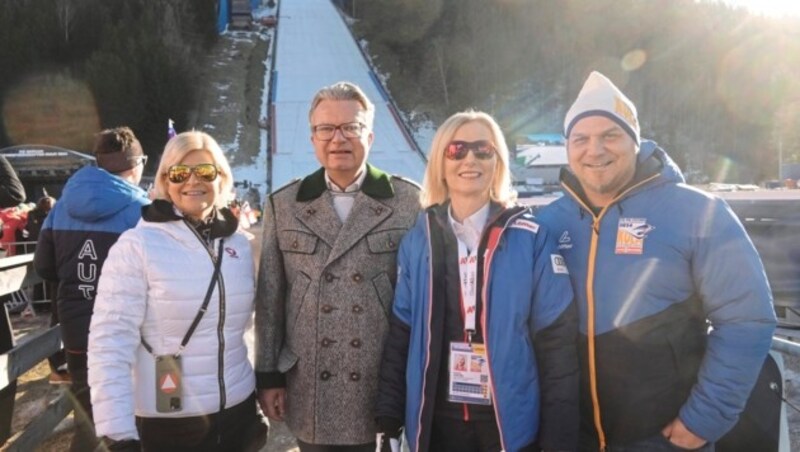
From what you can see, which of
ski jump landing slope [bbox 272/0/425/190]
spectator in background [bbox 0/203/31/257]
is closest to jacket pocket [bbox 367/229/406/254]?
spectator in background [bbox 0/203/31/257]

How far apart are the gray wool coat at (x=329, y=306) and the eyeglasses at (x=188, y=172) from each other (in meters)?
0.32

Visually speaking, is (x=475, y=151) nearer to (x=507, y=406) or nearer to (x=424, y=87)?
(x=507, y=406)

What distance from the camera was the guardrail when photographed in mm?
3094

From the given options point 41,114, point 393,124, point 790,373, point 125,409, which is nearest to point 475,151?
point 125,409

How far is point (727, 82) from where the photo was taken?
3528 centimetres

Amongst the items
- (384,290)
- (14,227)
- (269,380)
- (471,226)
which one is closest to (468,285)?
(471,226)

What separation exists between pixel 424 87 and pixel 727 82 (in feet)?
58.3

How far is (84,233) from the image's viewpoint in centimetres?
312

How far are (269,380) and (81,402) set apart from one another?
62.7 inches

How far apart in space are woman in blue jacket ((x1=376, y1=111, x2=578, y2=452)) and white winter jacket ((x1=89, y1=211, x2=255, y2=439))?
58cm

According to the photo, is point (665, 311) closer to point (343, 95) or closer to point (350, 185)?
point (350, 185)

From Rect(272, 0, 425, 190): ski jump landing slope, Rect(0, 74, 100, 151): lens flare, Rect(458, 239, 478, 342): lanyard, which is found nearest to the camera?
Rect(458, 239, 478, 342): lanyard

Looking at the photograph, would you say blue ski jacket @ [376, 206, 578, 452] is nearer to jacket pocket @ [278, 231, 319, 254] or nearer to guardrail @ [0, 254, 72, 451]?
jacket pocket @ [278, 231, 319, 254]

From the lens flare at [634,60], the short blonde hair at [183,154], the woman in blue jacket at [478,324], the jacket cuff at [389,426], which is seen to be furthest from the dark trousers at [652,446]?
the lens flare at [634,60]
